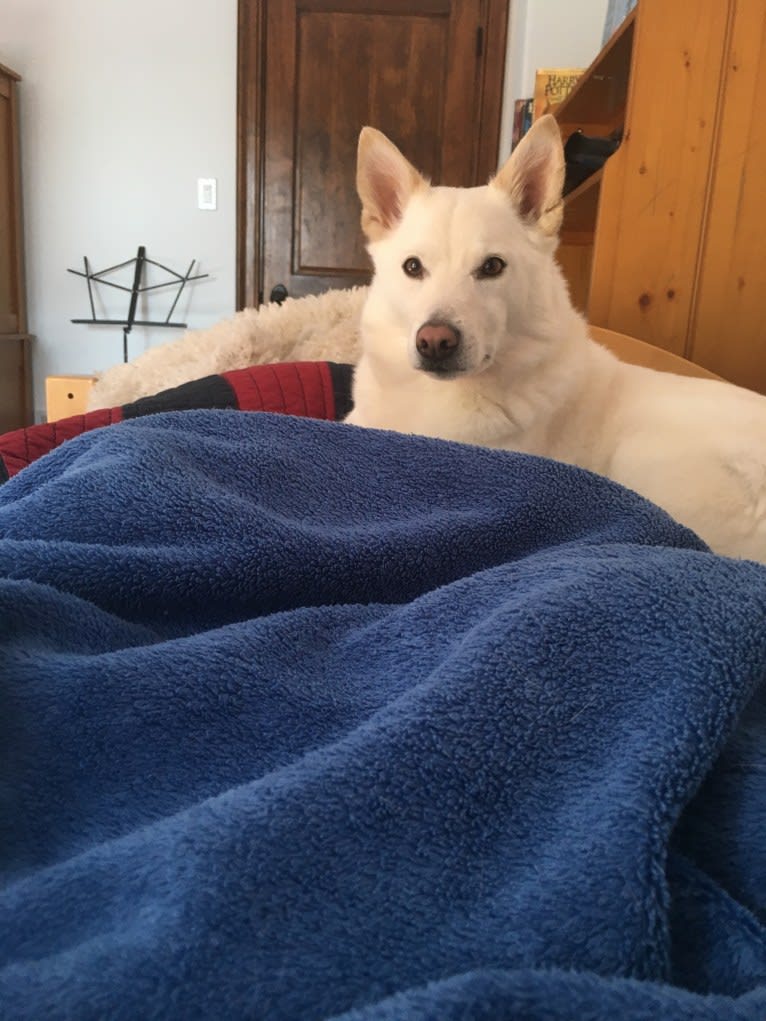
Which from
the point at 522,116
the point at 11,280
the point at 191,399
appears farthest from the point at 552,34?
the point at 191,399

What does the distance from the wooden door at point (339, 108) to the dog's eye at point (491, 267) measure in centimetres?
241

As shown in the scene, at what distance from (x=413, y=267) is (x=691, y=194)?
2.50ft

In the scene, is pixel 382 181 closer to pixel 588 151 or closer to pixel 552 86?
pixel 588 151

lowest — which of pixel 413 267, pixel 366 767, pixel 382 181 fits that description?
pixel 366 767

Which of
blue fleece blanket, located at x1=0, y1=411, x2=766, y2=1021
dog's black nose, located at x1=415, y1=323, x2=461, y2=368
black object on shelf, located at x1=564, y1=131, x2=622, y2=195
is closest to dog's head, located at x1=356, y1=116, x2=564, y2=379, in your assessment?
dog's black nose, located at x1=415, y1=323, x2=461, y2=368

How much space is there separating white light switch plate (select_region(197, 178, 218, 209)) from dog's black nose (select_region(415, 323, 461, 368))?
107 inches

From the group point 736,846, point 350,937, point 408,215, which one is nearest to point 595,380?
point 408,215

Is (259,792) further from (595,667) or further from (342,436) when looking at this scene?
(342,436)

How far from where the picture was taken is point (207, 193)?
11.2ft

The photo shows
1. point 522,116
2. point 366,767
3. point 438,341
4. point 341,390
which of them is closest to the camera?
point 366,767

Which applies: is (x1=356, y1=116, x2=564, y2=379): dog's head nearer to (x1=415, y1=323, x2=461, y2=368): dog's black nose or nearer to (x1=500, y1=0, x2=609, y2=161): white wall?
(x1=415, y1=323, x2=461, y2=368): dog's black nose

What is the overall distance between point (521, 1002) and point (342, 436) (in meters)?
0.54

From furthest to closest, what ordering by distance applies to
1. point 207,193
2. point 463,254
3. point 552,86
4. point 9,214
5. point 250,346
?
1. point 207,193
2. point 9,214
3. point 552,86
4. point 250,346
5. point 463,254

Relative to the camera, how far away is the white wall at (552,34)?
9.98 feet
